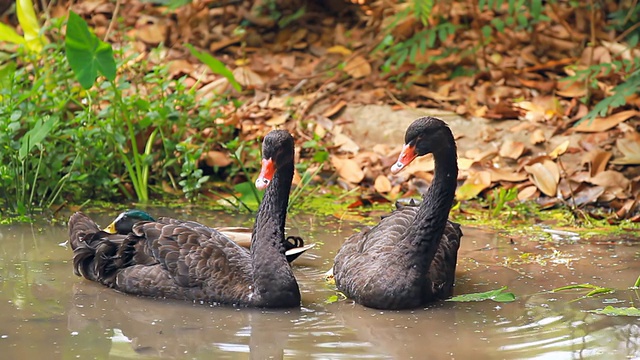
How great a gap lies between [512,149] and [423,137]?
9.74 feet

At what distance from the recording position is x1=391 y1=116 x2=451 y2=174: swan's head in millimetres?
5367

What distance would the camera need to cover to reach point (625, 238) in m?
6.77

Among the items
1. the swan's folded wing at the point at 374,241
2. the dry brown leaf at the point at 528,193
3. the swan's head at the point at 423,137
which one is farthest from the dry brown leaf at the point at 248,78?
the swan's head at the point at 423,137

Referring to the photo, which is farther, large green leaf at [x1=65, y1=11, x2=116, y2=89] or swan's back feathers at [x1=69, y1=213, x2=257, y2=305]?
large green leaf at [x1=65, y1=11, x2=116, y2=89]

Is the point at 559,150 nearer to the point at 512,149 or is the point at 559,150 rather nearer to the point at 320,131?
the point at 512,149

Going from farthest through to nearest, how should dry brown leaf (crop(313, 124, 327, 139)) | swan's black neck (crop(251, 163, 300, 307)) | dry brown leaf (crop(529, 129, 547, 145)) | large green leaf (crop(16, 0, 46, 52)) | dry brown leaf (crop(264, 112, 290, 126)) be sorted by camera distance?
dry brown leaf (crop(264, 112, 290, 126)) → dry brown leaf (crop(313, 124, 327, 139)) → large green leaf (crop(16, 0, 46, 52)) → dry brown leaf (crop(529, 129, 547, 145)) → swan's black neck (crop(251, 163, 300, 307))

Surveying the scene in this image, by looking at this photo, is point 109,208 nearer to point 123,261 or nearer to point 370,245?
point 123,261

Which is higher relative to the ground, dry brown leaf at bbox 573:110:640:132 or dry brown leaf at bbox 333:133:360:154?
dry brown leaf at bbox 573:110:640:132

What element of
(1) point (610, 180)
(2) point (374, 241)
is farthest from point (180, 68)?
(2) point (374, 241)

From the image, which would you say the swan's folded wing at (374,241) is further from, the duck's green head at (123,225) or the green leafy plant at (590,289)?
the duck's green head at (123,225)

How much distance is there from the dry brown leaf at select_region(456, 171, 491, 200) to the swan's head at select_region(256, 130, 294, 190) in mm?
2649

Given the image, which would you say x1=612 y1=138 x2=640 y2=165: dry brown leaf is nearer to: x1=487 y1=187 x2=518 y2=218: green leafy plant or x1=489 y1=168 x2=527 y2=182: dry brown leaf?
x1=489 y1=168 x2=527 y2=182: dry brown leaf

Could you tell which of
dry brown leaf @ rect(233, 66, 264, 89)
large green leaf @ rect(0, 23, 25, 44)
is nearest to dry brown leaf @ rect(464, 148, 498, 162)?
dry brown leaf @ rect(233, 66, 264, 89)

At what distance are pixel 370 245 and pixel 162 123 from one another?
263 cm
